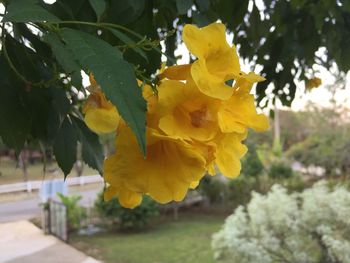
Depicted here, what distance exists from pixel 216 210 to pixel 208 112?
26.4 ft

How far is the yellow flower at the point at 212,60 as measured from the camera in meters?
0.27

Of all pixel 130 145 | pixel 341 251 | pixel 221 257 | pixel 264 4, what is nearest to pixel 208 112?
pixel 130 145

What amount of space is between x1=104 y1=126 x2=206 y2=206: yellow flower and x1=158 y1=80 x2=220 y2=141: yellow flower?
0.04ft

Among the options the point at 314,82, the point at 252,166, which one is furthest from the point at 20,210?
the point at 314,82

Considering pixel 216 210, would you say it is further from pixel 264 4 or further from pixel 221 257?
pixel 264 4

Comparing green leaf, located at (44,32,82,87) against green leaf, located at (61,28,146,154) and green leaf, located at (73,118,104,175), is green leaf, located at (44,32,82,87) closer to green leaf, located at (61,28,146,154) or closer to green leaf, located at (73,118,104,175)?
green leaf, located at (61,28,146,154)

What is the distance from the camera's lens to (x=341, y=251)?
325 centimetres

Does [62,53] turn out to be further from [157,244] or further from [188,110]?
[157,244]

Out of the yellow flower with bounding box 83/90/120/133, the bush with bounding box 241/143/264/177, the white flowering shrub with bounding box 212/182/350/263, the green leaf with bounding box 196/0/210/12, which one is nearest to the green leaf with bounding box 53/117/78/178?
the yellow flower with bounding box 83/90/120/133

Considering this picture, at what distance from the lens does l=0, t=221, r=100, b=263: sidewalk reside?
485 cm

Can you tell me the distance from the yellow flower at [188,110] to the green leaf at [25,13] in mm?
82

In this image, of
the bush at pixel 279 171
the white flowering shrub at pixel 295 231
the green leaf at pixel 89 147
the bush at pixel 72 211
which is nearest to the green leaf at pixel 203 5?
the green leaf at pixel 89 147

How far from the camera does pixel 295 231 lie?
359 centimetres

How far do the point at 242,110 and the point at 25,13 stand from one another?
15 centimetres
